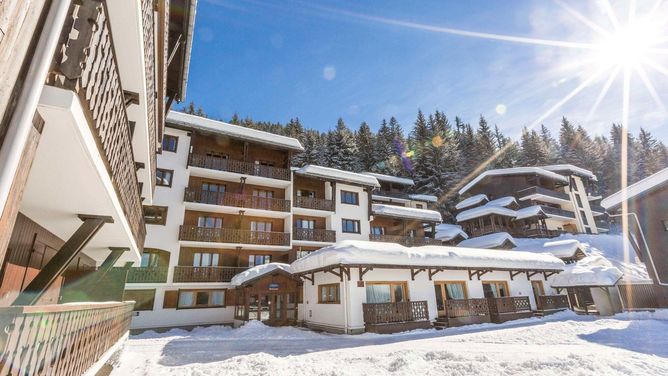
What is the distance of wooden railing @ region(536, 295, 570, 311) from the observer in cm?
2077

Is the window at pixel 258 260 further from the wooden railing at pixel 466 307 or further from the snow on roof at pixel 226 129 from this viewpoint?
the wooden railing at pixel 466 307

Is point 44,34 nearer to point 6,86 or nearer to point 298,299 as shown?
point 6,86

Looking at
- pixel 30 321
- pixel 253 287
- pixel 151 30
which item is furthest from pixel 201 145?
pixel 30 321

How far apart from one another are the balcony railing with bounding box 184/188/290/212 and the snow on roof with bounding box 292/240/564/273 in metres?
5.93

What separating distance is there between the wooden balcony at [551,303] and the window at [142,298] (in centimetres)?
2531

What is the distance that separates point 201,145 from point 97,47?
22.4 meters

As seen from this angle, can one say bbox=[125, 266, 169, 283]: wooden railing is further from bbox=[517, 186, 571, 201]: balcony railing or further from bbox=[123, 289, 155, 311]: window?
bbox=[517, 186, 571, 201]: balcony railing

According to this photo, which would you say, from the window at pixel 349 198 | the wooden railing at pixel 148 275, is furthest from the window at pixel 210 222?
the window at pixel 349 198

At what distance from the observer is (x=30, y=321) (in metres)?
2.14

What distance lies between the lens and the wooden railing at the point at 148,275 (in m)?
18.3

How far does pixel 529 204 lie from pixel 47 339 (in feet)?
156

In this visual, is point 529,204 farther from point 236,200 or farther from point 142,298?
point 142,298

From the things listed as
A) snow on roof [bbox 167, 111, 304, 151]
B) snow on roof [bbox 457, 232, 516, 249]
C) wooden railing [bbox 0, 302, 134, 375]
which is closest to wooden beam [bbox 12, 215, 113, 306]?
wooden railing [bbox 0, 302, 134, 375]

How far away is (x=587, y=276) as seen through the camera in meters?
20.6
